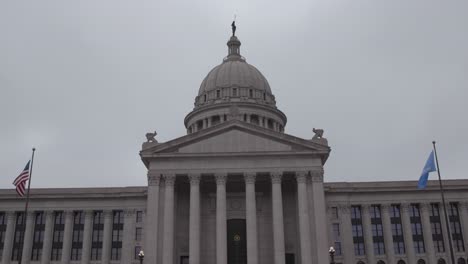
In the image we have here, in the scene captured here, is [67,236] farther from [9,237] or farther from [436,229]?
[436,229]

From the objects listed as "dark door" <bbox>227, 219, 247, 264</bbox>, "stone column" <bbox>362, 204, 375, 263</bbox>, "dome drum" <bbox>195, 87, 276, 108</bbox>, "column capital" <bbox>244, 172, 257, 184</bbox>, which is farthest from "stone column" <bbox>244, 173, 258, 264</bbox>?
"dome drum" <bbox>195, 87, 276, 108</bbox>

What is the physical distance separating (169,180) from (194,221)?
5610 millimetres

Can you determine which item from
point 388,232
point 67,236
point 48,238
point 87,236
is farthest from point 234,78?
point 48,238

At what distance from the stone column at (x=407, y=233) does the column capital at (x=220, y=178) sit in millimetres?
26606

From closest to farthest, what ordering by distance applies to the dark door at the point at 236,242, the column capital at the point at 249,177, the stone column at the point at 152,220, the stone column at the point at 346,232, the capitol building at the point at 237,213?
the stone column at the point at 152,220 < the capitol building at the point at 237,213 < the column capital at the point at 249,177 < the dark door at the point at 236,242 < the stone column at the point at 346,232

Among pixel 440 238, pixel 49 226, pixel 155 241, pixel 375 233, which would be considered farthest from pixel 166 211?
pixel 440 238

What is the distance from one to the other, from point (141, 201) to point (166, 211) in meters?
13.5

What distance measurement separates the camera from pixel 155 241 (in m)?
54.9

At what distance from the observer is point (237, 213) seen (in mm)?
61031

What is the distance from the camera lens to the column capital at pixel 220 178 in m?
57.4

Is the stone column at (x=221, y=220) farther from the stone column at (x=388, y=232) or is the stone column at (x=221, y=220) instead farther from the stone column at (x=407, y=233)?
the stone column at (x=407, y=233)

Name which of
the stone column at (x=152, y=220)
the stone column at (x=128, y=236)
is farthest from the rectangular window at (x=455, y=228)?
the stone column at (x=128, y=236)

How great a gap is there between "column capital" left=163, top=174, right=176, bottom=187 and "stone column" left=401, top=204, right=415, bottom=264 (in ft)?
105

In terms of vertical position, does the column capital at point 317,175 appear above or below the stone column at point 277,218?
above
